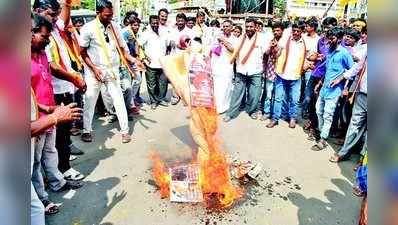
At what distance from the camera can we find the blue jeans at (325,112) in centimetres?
582

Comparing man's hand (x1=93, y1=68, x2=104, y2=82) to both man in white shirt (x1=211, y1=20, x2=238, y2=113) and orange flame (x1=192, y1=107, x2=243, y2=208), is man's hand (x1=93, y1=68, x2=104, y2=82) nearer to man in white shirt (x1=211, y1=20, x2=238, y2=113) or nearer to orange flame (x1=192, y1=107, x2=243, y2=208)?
orange flame (x1=192, y1=107, x2=243, y2=208)

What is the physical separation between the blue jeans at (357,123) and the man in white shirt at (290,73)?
1.73 meters

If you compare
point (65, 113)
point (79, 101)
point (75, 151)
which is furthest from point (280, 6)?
point (65, 113)

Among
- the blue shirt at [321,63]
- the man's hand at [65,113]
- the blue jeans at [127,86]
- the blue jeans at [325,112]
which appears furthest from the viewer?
the blue jeans at [127,86]

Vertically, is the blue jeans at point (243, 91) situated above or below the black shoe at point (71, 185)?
above

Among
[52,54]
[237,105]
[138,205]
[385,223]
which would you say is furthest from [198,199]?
[237,105]

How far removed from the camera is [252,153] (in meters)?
5.57

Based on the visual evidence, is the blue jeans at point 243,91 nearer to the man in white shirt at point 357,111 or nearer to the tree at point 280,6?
the man in white shirt at point 357,111

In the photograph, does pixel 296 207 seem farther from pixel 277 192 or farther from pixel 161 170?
pixel 161 170

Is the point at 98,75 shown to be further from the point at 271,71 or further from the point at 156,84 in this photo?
the point at 271,71

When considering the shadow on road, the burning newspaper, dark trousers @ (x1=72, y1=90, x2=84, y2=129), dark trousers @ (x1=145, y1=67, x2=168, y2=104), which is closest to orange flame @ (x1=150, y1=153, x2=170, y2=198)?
the burning newspaper

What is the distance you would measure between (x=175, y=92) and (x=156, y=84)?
237 centimetres

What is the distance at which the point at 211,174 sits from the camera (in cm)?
423

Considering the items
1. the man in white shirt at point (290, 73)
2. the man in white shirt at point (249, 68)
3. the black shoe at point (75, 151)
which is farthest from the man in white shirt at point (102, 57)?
the man in white shirt at point (290, 73)
